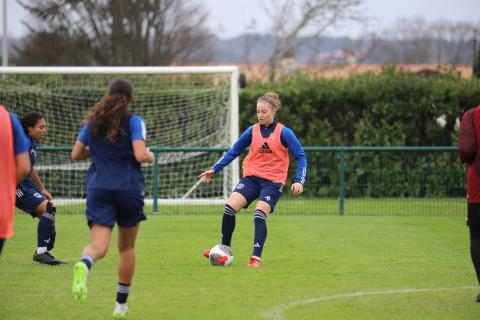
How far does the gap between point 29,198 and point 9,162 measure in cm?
411

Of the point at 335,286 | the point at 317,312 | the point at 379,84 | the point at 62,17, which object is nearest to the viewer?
the point at 317,312

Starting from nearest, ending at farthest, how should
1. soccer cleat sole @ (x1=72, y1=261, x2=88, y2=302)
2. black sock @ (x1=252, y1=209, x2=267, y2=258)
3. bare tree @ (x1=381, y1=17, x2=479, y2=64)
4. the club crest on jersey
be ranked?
1. soccer cleat sole @ (x1=72, y1=261, x2=88, y2=302)
2. black sock @ (x1=252, y1=209, x2=267, y2=258)
3. the club crest on jersey
4. bare tree @ (x1=381, y1=17, x2=479, y2=64)

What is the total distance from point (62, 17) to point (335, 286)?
29837 millimetres

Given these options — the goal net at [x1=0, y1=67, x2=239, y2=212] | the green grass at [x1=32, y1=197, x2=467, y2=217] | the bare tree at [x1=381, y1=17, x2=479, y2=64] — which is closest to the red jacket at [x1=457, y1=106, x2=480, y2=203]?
the green grass at [x1=32, y1=197, x2=467, y2=217]

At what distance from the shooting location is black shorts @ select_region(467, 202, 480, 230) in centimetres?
817

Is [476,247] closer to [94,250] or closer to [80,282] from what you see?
[94,250]

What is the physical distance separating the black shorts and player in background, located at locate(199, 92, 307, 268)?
2.59 m

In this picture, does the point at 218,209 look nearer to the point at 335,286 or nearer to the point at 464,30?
the point at 335,286

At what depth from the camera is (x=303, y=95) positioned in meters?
23.0

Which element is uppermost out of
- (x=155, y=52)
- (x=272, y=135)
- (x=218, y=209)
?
(x=155, y=52)

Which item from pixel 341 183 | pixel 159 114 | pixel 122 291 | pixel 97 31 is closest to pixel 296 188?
pixel 122 291

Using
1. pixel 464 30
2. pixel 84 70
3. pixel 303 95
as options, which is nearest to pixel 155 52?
pixel 303 95

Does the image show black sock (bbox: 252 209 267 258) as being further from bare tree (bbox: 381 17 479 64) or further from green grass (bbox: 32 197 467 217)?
bare tree (bbox: 381 17 479 64)

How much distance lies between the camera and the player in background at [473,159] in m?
8.04
